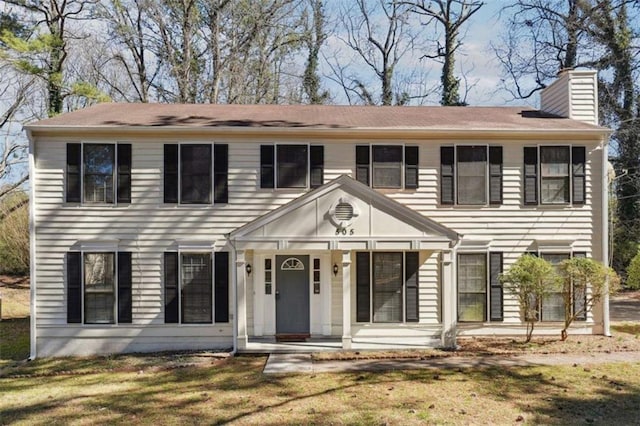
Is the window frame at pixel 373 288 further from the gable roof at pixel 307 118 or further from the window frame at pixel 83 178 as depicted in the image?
the window frame at pixel 83 178

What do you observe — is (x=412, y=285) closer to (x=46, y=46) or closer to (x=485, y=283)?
(x=485, y=283)

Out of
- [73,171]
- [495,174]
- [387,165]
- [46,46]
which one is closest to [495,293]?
[495,174]

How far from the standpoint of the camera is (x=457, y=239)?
10.3m

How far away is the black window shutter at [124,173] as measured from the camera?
434 inches

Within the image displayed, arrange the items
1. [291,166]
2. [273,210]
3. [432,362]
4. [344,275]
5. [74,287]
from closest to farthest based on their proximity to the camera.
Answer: [432,362] < [344,275] < [273,210] < [74,287] < [291,166]

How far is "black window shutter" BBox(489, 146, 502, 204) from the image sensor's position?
11.4 m

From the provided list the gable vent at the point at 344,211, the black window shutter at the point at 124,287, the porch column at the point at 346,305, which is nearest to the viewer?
the porch column at the point at 346,305

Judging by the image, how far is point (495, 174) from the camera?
11375 millimetres

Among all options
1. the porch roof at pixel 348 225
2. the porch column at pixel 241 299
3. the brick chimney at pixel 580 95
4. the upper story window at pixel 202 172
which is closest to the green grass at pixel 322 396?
the porch column at pixel 241 299

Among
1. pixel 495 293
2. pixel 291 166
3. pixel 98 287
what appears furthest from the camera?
pixel 495 293

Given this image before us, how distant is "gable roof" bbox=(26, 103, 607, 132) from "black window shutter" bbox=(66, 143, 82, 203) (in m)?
0.56

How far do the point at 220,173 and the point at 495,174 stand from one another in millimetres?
6712

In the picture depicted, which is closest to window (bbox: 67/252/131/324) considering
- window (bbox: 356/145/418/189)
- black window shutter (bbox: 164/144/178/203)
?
black window shutter (bbox: 164/144/178/203)

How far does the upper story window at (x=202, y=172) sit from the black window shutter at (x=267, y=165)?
2.83 feet
